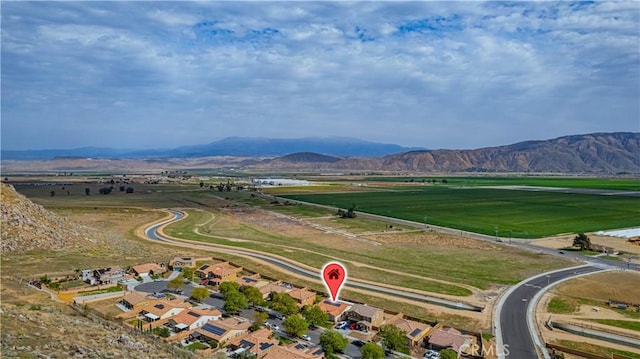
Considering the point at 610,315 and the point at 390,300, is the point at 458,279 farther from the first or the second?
the point at 610,315

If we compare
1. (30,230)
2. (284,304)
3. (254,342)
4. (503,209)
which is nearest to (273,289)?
(284,304)

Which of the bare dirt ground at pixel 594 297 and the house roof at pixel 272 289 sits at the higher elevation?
the house roof at pixel 272 289

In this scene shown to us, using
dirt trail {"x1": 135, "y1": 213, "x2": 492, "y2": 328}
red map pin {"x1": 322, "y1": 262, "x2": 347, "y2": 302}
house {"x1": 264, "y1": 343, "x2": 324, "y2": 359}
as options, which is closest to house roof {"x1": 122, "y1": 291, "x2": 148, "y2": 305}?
house {"x1": 264, "y1": 343, "x2": 324, "y2": 359}

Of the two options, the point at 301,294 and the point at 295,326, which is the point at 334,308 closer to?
the point at 301,294

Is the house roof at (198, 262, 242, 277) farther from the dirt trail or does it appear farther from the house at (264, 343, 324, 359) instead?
the house at (264, 343, 324, 359)

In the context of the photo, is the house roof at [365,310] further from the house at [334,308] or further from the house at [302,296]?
the house at [302,296]

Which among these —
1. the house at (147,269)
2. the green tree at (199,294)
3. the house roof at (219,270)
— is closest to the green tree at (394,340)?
the green tree at (199,294)
